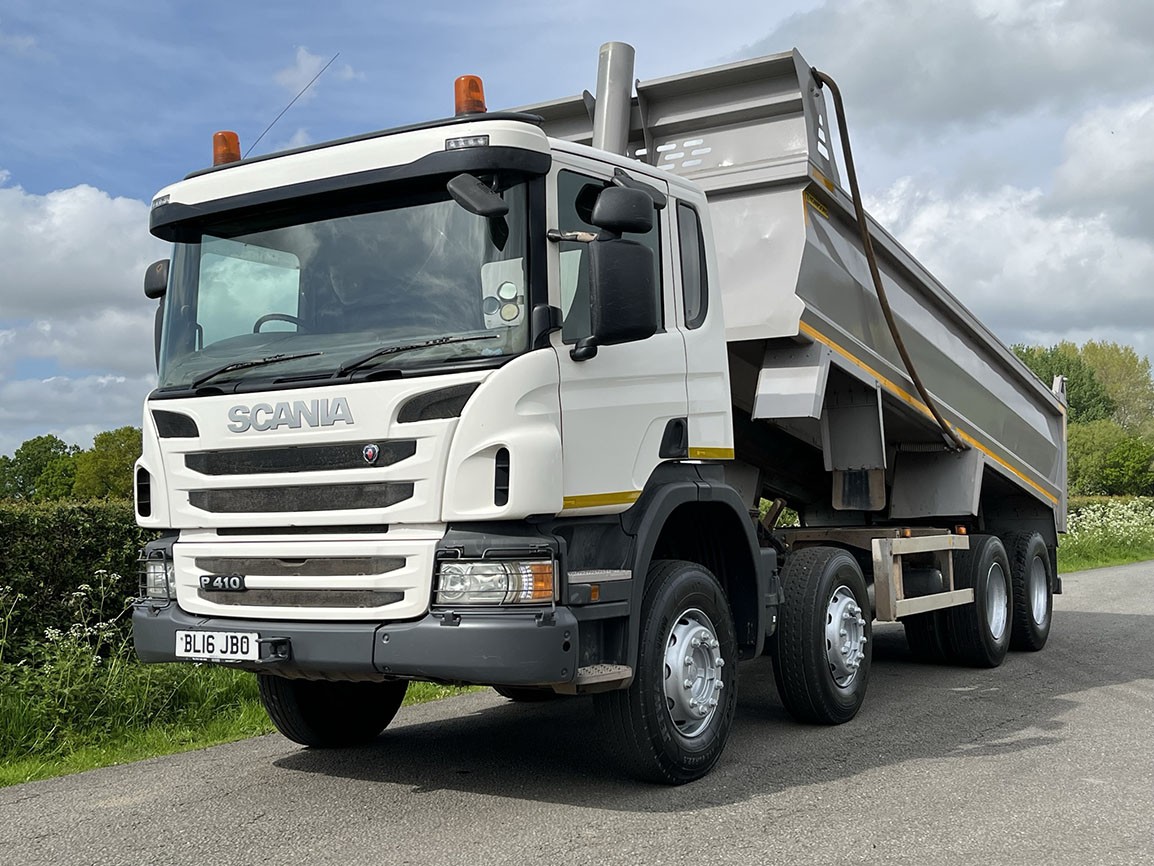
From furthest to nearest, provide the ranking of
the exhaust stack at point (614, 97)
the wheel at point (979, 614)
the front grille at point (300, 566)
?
1. the wheel at point (979, 614)
2. the exhaust stack at point (614, 97)
3. the front grille at point (300, 566)

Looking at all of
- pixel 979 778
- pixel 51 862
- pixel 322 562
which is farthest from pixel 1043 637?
pixel 51 862

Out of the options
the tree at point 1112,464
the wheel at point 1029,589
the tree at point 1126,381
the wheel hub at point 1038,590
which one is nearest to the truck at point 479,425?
the wheel at point 1029,589

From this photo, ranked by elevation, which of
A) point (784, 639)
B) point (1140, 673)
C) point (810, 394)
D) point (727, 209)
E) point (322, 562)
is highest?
point (727, 209)

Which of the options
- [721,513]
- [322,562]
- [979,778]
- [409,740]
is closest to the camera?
[322,562]

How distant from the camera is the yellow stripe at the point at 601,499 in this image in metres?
4.94

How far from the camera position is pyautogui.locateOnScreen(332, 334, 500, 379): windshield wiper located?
191 inches

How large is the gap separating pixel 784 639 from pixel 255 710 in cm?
322

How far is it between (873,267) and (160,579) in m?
4.62

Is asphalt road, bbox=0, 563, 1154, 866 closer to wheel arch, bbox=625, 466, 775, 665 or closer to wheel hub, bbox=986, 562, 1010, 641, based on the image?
wheel arch, bbox=625, 466, 775, 665

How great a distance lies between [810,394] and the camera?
6.79 m

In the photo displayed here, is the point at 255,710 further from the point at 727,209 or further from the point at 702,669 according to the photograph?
the point at 727,209

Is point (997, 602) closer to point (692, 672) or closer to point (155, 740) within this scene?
point (692, 672)

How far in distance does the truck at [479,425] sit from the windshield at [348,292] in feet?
0.04

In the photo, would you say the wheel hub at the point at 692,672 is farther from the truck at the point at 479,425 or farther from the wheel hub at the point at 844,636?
the wheel hub at the point at 844,636
